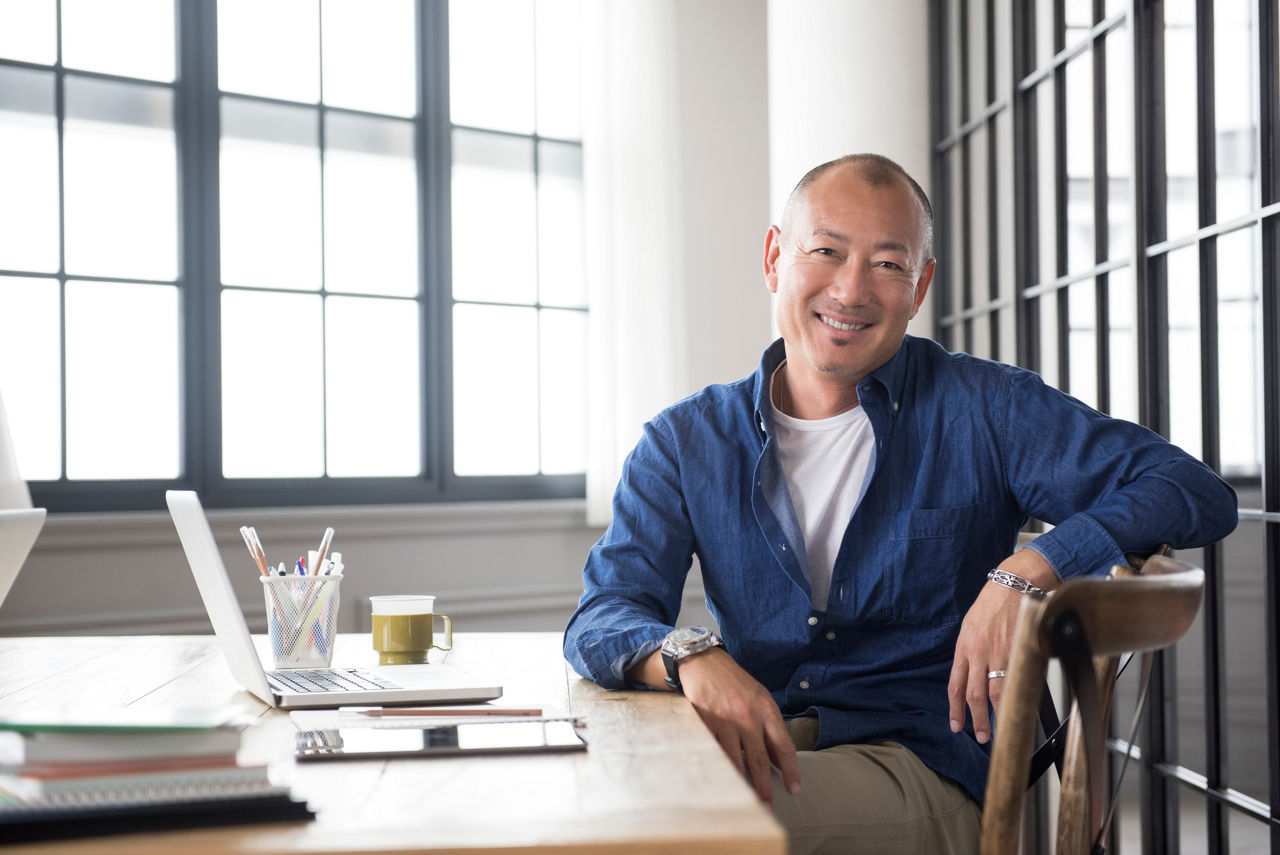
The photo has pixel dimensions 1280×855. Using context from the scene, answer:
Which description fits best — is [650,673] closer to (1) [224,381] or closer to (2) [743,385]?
(2) [743,385]

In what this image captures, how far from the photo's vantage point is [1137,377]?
2.32 m

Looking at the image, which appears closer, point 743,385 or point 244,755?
point 244,755

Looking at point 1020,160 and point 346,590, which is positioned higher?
point 1020,160

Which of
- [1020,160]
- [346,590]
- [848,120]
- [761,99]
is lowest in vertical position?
[346,590]

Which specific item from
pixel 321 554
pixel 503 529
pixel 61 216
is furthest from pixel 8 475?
pixel 321 554

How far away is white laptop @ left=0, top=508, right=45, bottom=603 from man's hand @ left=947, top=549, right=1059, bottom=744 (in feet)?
3.64

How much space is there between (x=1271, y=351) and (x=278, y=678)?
1.73m

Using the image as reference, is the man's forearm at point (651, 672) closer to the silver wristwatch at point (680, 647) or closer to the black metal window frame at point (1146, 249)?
the silver wristwatch at point (680, 647)

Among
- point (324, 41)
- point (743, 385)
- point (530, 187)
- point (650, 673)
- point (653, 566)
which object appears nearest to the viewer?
point (650, 673)

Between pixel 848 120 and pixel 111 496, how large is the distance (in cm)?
235

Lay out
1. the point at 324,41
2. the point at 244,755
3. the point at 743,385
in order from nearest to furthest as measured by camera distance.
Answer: the point at 244,755
the point at 743,385
the point at 324,41

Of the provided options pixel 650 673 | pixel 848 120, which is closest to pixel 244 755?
pixel 650 673

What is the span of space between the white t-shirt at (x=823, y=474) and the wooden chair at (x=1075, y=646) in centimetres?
60

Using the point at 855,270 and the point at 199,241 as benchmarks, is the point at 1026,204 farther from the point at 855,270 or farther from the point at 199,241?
the point at 199,241
